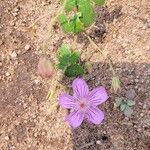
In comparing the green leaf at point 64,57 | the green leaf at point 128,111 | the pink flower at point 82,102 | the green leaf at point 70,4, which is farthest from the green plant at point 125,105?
the green leaf at point 70,4

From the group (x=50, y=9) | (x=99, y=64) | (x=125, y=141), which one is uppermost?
(x=50, y=9)

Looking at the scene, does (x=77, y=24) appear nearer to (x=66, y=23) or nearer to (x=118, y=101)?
(x=66, y=23)

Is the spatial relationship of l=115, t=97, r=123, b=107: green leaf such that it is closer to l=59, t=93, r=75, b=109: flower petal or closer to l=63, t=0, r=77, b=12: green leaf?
l=59, t=93, r=75, b=109: flower petal

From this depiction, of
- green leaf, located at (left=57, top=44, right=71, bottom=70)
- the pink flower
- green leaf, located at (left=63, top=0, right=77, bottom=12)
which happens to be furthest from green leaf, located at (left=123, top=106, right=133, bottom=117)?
green leaf, located at (left=63, top=0, right=77, bottom=12)

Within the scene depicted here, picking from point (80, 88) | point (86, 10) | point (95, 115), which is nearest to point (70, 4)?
point (86, 10)

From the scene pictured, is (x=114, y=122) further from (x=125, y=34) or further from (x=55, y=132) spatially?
(x=125, y=34)

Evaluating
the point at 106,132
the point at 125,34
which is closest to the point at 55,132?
the point at 106,132

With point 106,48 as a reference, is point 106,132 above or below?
below
